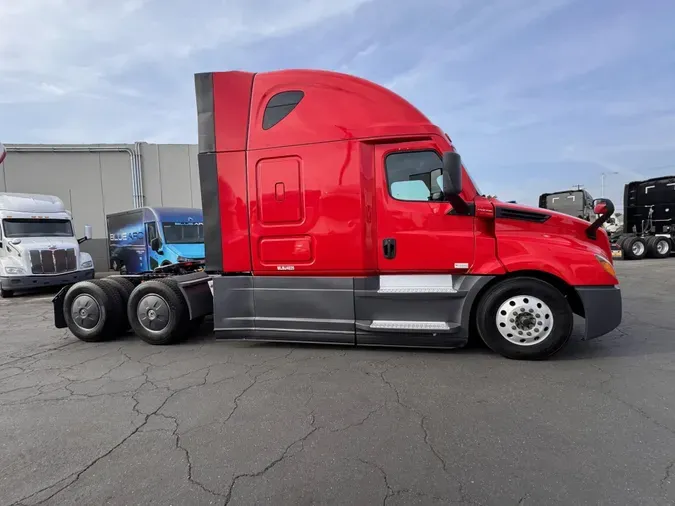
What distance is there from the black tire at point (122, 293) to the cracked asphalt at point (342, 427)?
94 centimetres

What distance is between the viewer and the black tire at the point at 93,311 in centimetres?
551

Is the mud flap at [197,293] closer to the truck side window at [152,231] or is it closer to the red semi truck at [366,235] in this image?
the red semi truck at [366,235]

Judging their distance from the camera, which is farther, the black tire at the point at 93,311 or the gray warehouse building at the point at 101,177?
the gray warehouse building at the point at 101,177

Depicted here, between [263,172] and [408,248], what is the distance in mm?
1983

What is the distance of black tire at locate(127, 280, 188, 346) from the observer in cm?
512

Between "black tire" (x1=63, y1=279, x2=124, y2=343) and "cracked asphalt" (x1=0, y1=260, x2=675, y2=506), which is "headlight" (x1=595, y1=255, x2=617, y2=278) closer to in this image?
"cracked asphalt" (x1=0, y1=260, x2=675, y2=506)

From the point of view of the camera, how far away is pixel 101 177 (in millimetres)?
19859

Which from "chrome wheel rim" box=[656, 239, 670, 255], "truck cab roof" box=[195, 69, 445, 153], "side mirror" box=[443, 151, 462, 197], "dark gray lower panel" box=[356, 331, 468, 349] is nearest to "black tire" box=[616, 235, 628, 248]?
"chrome wheel rim" box=[656, 239, 670, 255]

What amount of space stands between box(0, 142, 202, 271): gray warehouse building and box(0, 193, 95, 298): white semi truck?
280 inches

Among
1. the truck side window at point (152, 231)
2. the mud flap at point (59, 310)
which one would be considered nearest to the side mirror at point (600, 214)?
the mud flap at point (59, 310)

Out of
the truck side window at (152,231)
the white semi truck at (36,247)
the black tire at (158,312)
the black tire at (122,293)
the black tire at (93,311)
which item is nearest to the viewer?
the black tire at (158,312)

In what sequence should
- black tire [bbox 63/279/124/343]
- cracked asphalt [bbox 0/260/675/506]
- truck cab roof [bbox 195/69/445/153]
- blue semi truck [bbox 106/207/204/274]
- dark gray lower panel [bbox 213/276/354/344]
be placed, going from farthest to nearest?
1. blue semi truck [bbox 106/207/204/274]
2. black tire [bbox 63/279/124/343]
3. dark gray lower panel [bbox 213/276/354/344]
4. truck cab roof [bbox 195/69/445/153]
5. cracked asphalt [bbox 0/260/675/506]

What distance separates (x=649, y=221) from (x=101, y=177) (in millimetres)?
27887

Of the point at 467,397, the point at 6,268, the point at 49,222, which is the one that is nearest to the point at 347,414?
the point at 467,397
